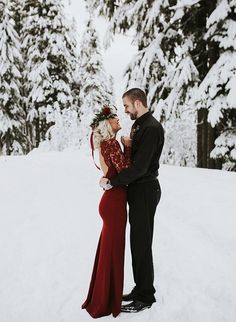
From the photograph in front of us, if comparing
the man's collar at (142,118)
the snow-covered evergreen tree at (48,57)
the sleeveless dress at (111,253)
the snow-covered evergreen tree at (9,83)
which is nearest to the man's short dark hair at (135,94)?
the man's collar at (142,118)

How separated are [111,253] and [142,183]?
0.79 m

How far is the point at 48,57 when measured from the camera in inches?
1020

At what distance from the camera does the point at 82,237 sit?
5.83 metres

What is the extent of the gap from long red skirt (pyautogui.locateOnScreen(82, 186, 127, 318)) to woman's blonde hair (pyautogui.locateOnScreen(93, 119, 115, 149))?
515 millimetres

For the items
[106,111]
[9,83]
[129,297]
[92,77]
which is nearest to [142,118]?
[106,111]

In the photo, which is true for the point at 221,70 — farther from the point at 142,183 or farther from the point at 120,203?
the point at 120,203

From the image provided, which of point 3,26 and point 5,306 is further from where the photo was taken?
point 3,26

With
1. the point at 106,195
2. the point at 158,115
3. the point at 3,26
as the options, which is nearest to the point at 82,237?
the point at 106,195

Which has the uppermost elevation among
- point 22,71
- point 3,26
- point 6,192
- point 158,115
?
point 3,26

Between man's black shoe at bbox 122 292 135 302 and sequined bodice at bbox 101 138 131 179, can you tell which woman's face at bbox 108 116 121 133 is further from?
man's black shoe at bbox 122 292 135 302

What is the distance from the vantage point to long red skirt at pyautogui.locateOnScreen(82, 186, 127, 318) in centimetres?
355

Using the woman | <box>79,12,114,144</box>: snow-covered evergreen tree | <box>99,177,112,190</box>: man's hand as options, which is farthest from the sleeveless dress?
<box>79,12,114,144</box>: snow-covered evergreen tree

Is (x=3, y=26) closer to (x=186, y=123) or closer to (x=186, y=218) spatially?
(x=186, y=123)

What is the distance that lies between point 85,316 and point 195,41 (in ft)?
29.2
